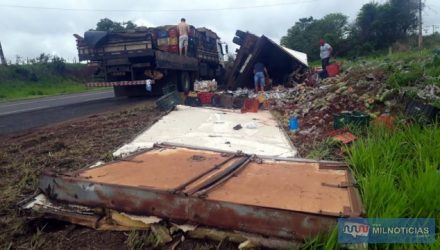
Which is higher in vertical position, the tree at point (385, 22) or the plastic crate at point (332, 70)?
the tree at point (385, 22)

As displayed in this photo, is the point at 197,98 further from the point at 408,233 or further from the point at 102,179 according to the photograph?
the point at 408,233

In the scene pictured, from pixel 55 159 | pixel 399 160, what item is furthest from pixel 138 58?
pixel 399 160

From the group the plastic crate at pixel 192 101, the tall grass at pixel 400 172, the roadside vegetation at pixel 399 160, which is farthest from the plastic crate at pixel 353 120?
the plastic crate at pixel 192 101

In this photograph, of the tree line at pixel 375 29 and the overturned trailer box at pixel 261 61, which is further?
the tree line at pixel 375 29

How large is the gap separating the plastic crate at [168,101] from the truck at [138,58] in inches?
63.1

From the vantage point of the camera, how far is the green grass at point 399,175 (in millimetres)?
2182

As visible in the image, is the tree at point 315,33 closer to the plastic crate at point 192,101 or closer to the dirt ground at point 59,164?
the plastic crate at point 192,101

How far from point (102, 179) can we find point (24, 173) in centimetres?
146

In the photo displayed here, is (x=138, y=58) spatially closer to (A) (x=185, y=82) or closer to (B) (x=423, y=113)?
(A) (x=185, y=82)

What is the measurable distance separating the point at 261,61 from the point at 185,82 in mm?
2785

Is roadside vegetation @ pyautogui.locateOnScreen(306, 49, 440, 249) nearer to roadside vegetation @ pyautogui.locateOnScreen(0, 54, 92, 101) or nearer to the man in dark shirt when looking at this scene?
the man in dark shirt

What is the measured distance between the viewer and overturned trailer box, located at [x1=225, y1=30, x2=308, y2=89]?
10.9 m

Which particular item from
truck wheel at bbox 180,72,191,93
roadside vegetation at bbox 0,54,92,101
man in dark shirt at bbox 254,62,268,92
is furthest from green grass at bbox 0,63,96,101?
man in dark shirt at bbox 254,62,268,92

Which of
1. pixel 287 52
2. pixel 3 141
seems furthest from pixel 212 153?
pixel 287 52
